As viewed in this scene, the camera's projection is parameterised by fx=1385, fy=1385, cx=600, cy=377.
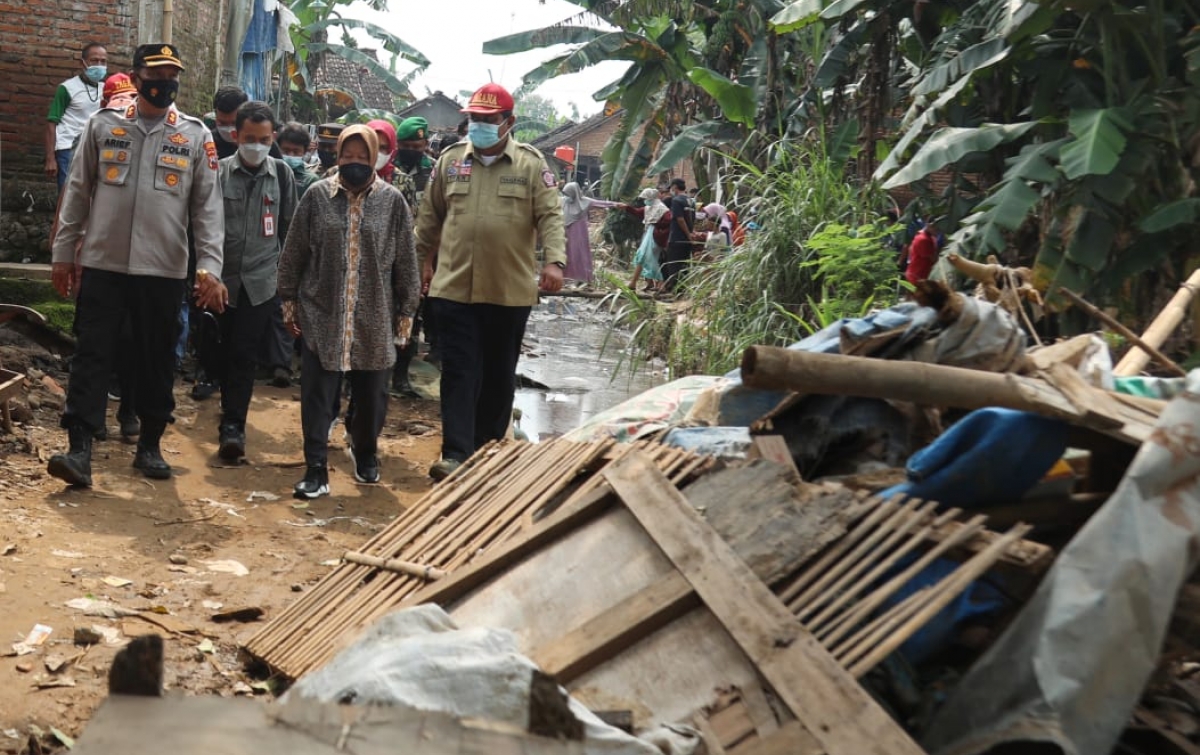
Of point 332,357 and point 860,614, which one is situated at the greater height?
point 860,614

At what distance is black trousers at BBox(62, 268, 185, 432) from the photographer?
621 centimetres

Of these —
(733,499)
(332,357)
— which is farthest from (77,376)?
(733,499)

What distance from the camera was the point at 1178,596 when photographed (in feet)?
9.37

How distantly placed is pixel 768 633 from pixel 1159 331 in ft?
7.07

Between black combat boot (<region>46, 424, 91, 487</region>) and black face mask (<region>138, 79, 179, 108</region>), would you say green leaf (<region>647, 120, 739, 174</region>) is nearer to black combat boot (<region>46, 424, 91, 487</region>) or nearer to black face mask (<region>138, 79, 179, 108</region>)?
black face mask (<region>138, 79, 179, 108</region>)

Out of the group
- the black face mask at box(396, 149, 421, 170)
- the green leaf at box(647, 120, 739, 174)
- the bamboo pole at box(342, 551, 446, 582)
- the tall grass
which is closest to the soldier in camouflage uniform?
the black face mask at box(396, 149, 421, 170)

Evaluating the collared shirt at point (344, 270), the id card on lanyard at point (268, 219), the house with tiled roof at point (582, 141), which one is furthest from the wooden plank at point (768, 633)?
the house with tiled roof at point (582, 141)

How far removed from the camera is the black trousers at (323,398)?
6711mm

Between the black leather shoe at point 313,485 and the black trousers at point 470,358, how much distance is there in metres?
0.61

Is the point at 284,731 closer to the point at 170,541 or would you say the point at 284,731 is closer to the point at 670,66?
the point at 170,541

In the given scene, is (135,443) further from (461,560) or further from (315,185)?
(461,560)

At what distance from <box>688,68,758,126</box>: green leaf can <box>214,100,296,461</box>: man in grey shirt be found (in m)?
8.42

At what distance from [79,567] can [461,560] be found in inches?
75.9

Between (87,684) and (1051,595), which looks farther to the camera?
(87,684)
